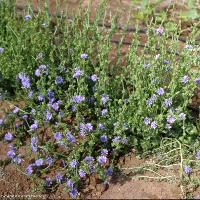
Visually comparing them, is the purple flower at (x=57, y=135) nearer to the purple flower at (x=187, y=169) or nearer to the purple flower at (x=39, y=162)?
the purple flower at (x=39, y=162)

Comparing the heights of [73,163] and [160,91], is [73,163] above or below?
below

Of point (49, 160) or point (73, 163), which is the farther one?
point (49, 160)

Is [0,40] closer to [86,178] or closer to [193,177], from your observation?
[86,178]

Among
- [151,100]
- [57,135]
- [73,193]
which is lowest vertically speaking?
[73,193]

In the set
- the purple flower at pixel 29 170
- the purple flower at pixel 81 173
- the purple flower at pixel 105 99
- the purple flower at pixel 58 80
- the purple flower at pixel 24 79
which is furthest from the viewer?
the purple flower at pixel 58 80

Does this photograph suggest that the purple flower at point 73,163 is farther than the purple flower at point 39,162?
No

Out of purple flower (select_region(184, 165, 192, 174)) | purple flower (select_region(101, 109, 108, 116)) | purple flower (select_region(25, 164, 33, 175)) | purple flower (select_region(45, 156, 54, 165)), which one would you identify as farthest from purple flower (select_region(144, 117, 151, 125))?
purple flower (select_region(25, 164, 33, 175))

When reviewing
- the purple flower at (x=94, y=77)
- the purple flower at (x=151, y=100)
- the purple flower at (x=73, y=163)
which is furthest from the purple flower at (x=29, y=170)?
the purple flower at (x=151, y=100)

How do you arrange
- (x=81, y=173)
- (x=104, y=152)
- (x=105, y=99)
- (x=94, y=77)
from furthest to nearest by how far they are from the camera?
1. (x=94, y=77)
2. (x=105, y=99)
3. (x=104, y=152)
4. (x=81, y=173)

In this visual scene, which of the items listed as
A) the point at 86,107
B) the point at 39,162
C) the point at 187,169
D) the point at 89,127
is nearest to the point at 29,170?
the point at 39,162

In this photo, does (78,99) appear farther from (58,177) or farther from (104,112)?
(58,177)
